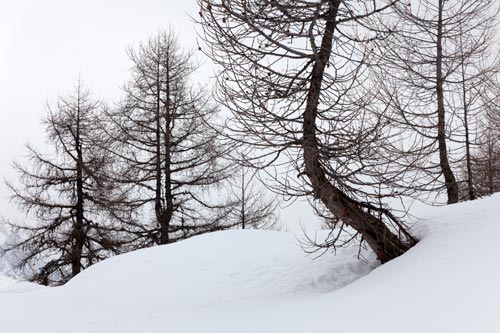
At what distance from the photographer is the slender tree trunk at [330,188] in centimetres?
556

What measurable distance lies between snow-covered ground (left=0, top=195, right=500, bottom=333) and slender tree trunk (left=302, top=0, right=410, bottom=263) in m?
0.47

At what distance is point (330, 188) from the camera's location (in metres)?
5.68

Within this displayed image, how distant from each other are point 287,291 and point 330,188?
5.73 ft

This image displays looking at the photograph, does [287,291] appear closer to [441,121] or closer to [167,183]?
[441,121]

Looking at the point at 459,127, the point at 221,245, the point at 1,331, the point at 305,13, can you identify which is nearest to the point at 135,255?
the point at 221,245

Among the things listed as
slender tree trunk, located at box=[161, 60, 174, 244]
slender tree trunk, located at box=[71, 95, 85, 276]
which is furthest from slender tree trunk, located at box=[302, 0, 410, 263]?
slender tree trunk, located at box=[71, 95, 85, 276]

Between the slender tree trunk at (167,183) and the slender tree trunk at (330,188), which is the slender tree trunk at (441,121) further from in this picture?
the slender tree trunk at (167,183)

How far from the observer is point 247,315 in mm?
4730

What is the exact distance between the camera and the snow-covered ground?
331 cm

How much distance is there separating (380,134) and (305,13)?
6.25ft

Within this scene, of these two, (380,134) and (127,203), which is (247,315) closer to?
(380,134)

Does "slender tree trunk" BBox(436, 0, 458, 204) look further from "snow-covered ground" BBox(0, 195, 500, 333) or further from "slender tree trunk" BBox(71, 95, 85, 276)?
"slender tree trunk" BBox(71, 95, 85, 276)

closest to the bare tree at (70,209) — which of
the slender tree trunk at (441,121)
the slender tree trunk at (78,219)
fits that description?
the slender tree trunk at (78,219)

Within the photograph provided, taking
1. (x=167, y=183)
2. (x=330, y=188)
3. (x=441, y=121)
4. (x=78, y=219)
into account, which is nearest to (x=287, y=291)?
(x=330, y=188)
